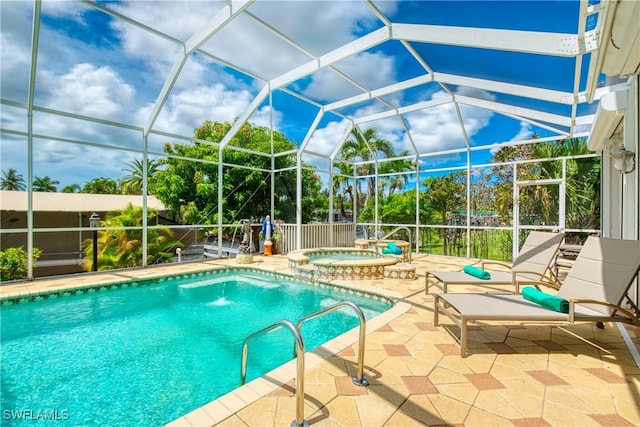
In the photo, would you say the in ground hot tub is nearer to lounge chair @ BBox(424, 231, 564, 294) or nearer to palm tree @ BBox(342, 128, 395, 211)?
lounge chair @ BBox(424, 231, 564, 294)

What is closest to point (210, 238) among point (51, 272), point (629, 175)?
point (51, 272)

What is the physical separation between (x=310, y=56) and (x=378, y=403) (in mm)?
6771

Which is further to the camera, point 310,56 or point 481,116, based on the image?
point 481,116

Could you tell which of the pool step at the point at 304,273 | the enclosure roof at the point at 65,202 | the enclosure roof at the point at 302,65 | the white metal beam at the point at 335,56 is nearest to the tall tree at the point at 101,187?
the enclosure roof at the point at 65,202

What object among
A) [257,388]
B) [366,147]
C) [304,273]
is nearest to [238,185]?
[366,147]

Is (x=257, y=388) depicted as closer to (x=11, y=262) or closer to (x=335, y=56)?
(x=335, y=56)

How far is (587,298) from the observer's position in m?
3.35

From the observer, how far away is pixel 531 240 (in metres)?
5.48

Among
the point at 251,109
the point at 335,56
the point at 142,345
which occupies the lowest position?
the point at 142,345

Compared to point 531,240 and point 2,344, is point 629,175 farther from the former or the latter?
point 2,344

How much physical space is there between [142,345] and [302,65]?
6.71 meters

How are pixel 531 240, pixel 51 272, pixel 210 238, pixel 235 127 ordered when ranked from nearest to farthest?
pixel 531 240
pixel 235 127
pixel 51 272
pixel 210 238

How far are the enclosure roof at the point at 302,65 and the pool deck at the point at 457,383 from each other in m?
3.17

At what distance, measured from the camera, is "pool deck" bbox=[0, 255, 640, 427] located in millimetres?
2037
